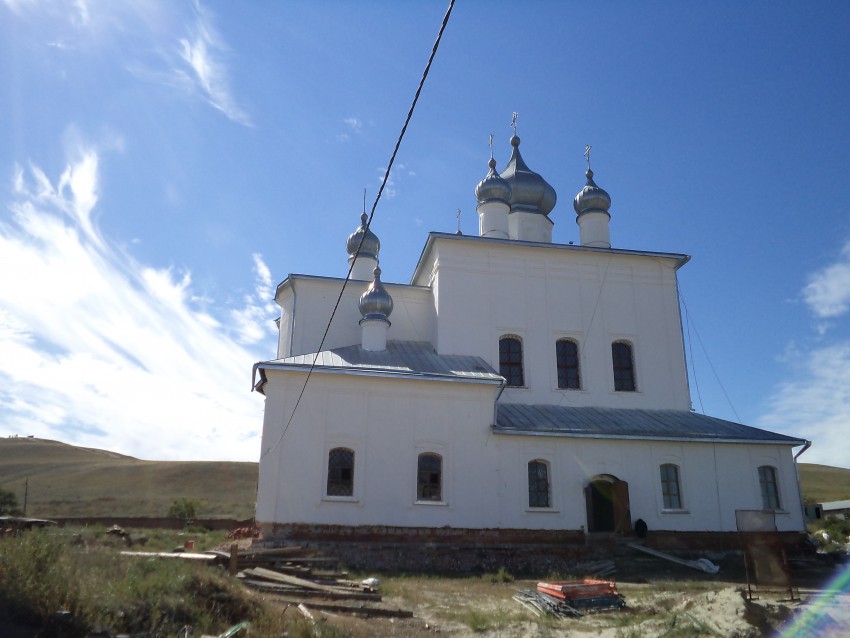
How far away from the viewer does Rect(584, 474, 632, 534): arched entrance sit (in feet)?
59.7

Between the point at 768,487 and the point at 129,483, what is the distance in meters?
44.2

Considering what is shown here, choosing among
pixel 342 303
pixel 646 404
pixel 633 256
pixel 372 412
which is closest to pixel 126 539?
pixel 372 412

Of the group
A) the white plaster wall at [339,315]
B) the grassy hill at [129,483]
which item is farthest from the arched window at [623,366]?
the grassy hill at [129,483]

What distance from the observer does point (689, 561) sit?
16.8 m

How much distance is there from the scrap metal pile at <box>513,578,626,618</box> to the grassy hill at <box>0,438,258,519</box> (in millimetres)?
27935

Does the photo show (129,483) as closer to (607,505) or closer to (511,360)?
(511,360)

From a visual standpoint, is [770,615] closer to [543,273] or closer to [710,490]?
[710,490]

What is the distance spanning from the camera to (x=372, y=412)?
699 inches

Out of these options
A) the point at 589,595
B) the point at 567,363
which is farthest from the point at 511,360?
the point at 589,595

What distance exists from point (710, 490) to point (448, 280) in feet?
31.4

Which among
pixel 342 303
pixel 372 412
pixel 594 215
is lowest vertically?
pixel 372 412

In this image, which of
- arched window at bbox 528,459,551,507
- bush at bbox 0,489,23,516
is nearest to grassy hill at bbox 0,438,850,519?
bush at bbox 0,489,23,516

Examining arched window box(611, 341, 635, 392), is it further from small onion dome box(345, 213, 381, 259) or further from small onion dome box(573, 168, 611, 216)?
small onion dome box(345, 213, 381, 259)

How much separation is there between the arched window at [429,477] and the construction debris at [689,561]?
16.9 ft
